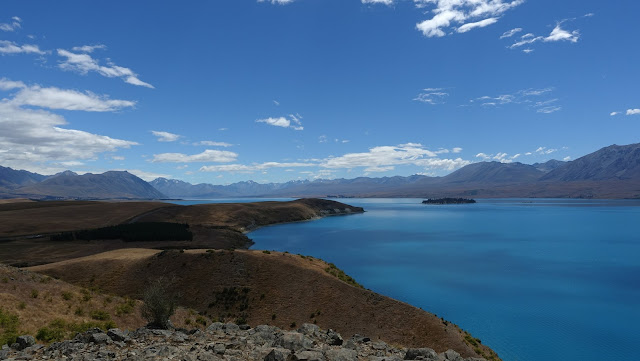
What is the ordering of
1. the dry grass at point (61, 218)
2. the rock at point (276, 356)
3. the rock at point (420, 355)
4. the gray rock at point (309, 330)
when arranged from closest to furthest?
the rock at point (276, 356) → the rock at point (420, 355) → the gray rock at point (309, 330) → the dry grass at point (61, 218)

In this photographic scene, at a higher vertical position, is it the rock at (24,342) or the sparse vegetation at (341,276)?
the rock at (24,342)

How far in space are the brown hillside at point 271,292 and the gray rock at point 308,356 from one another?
749 inches

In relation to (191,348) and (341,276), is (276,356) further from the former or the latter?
(341,276)

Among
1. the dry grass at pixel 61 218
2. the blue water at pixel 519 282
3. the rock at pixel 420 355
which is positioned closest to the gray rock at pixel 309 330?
the rock at pixel 420 355

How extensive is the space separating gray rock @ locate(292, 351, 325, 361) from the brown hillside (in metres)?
19.0

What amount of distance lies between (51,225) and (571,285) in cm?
17417

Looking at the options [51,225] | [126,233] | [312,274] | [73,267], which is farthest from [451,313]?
[51,225]

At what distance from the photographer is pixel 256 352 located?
808 inches

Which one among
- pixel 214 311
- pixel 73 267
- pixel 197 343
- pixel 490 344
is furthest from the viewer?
pixel 73 267

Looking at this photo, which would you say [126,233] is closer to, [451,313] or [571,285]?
[451,313]

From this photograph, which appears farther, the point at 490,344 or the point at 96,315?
the point at 490,344

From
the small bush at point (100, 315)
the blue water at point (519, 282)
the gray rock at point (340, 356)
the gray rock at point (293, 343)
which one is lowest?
the blue water at point (519, 282)

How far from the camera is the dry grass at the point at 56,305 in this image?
28108 mm

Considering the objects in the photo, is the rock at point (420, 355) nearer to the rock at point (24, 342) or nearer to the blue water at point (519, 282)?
the blue water at point (519, 282)
